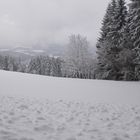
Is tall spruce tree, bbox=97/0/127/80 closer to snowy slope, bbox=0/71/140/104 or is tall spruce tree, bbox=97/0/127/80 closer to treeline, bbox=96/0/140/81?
treeline, bbox=96/0/140/81

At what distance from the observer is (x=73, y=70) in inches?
1556

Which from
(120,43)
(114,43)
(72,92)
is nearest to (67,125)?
(72,92)

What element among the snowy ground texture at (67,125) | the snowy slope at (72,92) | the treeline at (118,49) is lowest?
the snowy ground texture at (67,125)

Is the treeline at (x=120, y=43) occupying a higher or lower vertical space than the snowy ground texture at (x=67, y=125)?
higher

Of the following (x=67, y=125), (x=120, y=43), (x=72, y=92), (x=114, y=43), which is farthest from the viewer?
(x=114, y=43)

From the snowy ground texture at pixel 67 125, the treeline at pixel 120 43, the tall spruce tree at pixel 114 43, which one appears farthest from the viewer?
the tall spruce tree at pixel 114 43


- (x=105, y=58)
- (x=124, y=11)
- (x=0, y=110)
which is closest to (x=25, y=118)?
(x=0, y=110)

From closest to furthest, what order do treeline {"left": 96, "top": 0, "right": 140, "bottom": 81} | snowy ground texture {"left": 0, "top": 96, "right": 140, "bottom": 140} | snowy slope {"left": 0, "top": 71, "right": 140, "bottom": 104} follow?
1. snowy ground texture {"left": 0, "top": 96, "right": 140, "bottom": 140}
2. snowy slope {"left": 0, "top": 71, "right": 140, "bottom": 104}
3. treeline {"left": 96, "top": 0, "right": 140, "bottom": 81}

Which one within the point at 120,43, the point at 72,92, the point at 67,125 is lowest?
the point at 67,125

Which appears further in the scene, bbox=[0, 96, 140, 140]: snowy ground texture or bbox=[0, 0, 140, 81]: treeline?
bbox=[0, 0, 140, 81]: treeline

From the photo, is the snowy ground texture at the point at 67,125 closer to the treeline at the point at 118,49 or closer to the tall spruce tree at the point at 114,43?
the treeline at the point at 118,49

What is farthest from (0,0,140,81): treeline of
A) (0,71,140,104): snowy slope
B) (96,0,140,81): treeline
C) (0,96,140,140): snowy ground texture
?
(0,96,140,140): snowy ground texture

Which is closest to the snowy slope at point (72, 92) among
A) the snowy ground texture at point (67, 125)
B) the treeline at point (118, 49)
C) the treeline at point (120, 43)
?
the snowy ground texture at point (67, 125)

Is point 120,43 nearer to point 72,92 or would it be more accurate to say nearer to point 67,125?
point 72,92
